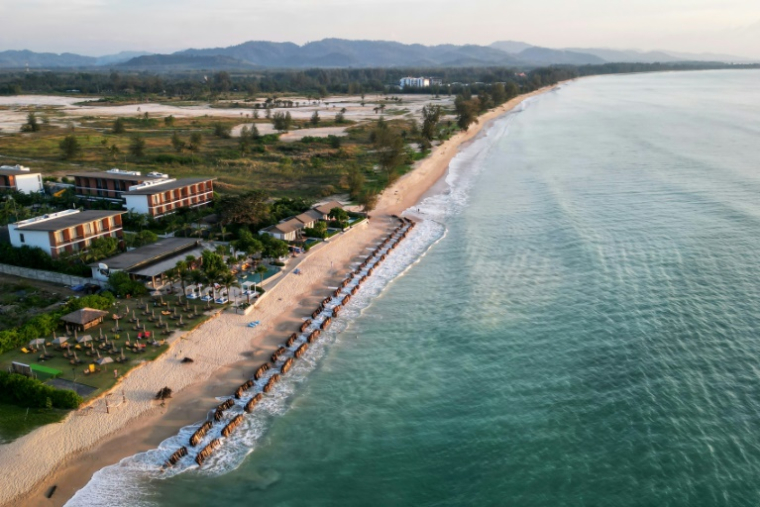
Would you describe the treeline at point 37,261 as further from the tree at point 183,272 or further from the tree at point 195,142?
the tree at point 195,142

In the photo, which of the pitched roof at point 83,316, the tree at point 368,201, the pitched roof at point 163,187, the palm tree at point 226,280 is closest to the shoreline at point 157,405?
the palm tree at point 226,280

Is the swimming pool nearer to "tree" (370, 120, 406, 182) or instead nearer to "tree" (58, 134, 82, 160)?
"tree" (370, 120, 406, 182)

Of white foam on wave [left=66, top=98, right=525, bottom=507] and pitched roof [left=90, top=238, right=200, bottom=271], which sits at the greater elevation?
pitched roof [left=90, top=238, right=200, bottom=271]

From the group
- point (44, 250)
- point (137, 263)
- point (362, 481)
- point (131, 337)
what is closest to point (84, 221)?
point (44, 250)

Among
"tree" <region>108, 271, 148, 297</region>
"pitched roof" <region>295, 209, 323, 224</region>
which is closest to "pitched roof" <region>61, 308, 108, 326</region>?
"tree" <region>108, 271, 148, 297</region>

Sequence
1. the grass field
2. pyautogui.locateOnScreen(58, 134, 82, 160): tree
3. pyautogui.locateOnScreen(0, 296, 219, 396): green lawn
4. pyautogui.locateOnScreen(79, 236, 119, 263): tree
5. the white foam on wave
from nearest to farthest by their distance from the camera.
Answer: the white foam on wave, pyautogui.locateOnScreen(0, 296, 219, 396): green lawn, pyautogui.locateOnScreen(79, 236, 119, 263): tree, the grass field, pyautogui.locateOnScreen(58, 134, 82, 160): tree

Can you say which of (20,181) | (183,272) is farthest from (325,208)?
(20,181)

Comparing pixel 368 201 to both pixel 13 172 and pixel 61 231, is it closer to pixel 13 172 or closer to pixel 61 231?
pixel 61 231
